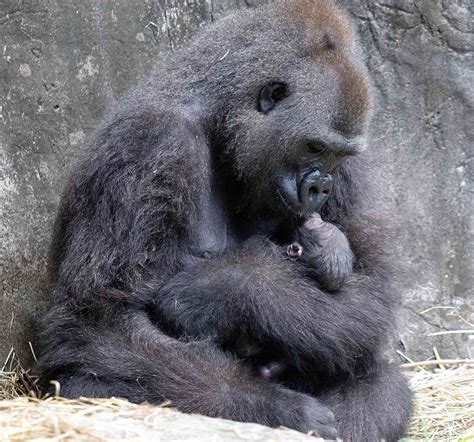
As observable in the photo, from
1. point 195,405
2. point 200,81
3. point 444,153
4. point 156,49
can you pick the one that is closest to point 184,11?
point 156,49

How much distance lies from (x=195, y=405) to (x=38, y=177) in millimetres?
1898

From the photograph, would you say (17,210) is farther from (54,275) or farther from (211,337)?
(211,337)

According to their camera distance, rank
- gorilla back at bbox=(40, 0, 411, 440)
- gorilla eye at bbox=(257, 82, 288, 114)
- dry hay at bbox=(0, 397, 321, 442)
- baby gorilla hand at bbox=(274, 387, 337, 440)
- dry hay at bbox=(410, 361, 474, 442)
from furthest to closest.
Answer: dry hay at bbox=(410, 361, 474, 442), gorilla eye at bbox=(257, 82, 288, 114), gorilla back at bbox=(40, 0, 411, 440), baby gorilla hand at bbox=(274, 387, 337, 440), dry hay at bbox=(0, 397, 321, 442)

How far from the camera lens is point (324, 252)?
4.57 meters

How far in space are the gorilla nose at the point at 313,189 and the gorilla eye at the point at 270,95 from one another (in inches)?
15.0

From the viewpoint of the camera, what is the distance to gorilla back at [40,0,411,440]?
14.1 ft

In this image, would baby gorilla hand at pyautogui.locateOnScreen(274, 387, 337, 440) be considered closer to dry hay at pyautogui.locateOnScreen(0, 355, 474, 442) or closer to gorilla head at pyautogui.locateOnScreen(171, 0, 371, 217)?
dry hay at pyautogui.locateOnScreen(0, 355, 474, 442)

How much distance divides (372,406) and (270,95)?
157cm

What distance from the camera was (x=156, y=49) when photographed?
590 centimetres

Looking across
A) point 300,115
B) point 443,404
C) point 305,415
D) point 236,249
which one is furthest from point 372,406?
point 300,115

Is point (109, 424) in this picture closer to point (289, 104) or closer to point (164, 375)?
point (164, 375)

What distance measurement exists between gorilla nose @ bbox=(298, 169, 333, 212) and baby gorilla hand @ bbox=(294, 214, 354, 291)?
0.32 ft

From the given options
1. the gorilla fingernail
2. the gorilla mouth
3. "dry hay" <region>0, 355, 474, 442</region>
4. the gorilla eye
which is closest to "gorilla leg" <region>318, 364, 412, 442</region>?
the gorilla fingernail

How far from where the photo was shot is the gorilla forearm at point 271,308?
4367 mm
